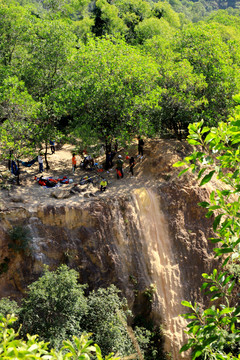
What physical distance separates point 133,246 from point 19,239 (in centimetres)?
552

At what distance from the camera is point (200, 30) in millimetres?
23453

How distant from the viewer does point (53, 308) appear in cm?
1391

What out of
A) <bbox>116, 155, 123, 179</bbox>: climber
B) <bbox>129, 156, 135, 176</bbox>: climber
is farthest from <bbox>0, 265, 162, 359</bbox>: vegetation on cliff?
<bbox>129, 156, 135, 176</bbox>: climber

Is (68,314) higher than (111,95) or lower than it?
lower

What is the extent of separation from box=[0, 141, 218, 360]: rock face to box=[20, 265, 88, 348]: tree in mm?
2228

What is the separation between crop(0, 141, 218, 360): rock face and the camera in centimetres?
1636

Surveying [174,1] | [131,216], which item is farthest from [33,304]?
[174,1]

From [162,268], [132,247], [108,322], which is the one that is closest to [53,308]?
[108,322]

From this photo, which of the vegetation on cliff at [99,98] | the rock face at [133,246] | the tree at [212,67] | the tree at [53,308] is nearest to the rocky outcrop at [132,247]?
the rock face at [133,246]

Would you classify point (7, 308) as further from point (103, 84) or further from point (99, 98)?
point (103, 84)

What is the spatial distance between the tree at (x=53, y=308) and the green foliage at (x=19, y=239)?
219cm

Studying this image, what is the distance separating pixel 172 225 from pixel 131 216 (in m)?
2.41

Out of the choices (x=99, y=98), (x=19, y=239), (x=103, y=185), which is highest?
(x=99, y=98)

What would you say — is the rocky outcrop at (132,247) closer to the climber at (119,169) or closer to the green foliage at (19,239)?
the green foliage at (19,239)
